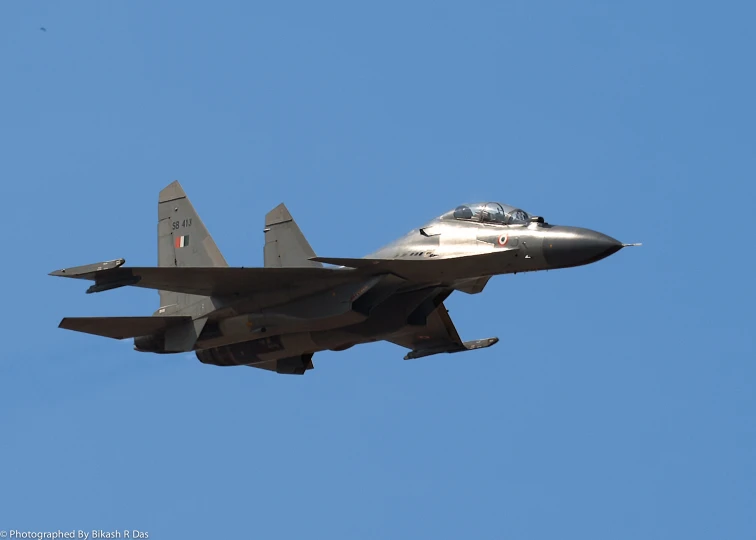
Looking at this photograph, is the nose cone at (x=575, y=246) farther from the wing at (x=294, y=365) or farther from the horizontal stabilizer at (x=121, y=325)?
the horizontal stabilizer at (x=121, y=325)

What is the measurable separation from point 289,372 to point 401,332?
3540 mm

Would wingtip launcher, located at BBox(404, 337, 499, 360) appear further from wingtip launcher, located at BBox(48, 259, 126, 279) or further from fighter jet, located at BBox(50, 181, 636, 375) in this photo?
wingtip launcher, located at BBox(48, 259, 126, 279)

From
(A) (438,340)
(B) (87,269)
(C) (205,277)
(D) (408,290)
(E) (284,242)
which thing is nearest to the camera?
(B) (87,269)

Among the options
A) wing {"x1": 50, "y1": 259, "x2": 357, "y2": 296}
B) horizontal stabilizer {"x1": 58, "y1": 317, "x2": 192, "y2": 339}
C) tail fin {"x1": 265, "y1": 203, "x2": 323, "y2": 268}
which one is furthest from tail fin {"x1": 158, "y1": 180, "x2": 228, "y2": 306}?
wing {"x1": 50, "y1": 259, "x2": 357, "y2": 296}

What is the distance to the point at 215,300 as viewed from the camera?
32.3 m

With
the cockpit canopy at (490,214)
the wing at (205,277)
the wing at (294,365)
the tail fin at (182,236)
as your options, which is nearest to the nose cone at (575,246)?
the cockpit canopy at (490,214)

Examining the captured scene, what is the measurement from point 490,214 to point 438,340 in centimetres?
584

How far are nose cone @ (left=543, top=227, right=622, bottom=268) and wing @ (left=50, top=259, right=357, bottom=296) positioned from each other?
4.54 metres

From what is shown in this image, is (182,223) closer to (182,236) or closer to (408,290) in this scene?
Result: (182,236)

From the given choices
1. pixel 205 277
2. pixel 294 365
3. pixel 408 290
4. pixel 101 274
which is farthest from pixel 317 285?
pixel 101 274

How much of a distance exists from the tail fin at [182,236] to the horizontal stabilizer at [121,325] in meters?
1.57

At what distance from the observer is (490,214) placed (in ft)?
98.6

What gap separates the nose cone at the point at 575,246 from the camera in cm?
2858

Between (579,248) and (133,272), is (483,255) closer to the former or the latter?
(579,248)
